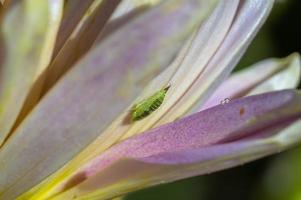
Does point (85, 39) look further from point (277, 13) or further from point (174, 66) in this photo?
point (277, 13)

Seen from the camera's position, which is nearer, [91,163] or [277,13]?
[91,163]

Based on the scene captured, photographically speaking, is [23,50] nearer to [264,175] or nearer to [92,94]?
[92,94]

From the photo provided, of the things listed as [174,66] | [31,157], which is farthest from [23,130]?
[174,66]

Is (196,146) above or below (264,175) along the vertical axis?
below

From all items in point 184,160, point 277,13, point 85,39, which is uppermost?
point 277,13

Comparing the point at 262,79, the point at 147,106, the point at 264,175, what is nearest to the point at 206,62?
the point at 147,106
